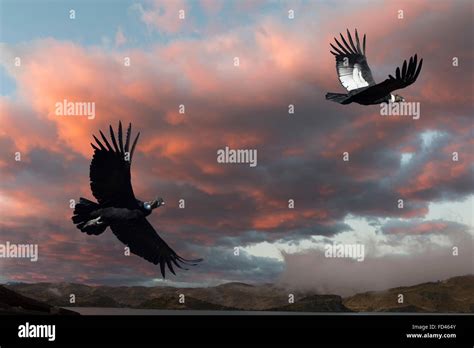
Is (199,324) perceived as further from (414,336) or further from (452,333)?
(452,333)

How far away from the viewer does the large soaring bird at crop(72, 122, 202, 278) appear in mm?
17719

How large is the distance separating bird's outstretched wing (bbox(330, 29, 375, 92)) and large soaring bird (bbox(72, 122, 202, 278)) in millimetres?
9599

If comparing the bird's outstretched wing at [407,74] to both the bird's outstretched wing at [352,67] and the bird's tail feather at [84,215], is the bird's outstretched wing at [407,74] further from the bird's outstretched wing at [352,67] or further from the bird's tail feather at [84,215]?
the bird's tail feather at [84,215]

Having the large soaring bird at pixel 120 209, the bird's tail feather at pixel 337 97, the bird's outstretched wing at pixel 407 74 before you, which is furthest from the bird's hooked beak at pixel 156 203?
the bird's outstretched wing at pixel 407 74

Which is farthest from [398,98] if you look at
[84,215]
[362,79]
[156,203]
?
[84,215]

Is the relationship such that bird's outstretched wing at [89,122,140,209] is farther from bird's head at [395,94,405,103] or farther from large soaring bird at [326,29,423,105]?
bird's head at [395,94,405,103]

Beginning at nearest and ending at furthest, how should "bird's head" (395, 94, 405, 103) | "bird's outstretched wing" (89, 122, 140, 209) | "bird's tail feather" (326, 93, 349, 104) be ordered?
"bird's outstretched wing" (89, 122, 140, 209)
"bird's tail feather" (326, 93, 349, 104)
"bird's head" (395, 94, 405, 103)

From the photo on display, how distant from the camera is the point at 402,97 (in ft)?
72.7

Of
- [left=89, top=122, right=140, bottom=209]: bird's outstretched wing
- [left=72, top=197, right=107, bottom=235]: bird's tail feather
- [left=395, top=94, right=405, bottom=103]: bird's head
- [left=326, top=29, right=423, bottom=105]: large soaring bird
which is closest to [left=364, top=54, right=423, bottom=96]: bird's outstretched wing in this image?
[left=326, top=29, right=423, bottom=105]: large soaring bird

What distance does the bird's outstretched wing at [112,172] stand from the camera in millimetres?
17625

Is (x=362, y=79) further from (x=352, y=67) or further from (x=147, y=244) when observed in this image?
(x=147, y=244)

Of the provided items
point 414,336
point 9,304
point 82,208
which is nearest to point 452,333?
point 414,336

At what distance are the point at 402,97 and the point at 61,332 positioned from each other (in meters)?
16.8

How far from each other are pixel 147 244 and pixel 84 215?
365 cm
